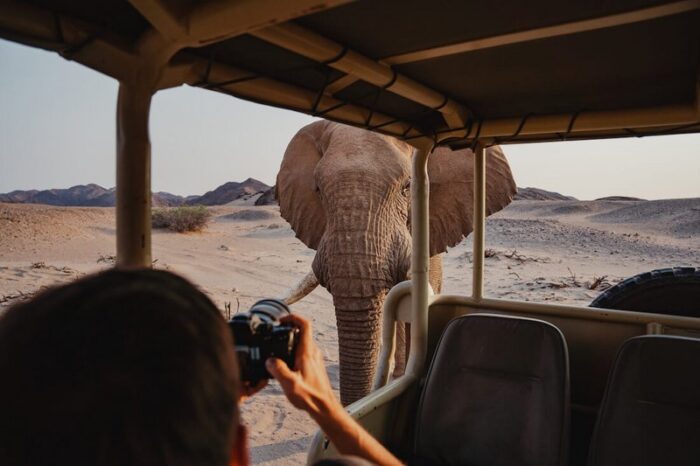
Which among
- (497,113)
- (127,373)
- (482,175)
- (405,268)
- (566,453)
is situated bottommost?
(566,453)

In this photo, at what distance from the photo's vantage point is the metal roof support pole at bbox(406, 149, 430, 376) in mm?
2596

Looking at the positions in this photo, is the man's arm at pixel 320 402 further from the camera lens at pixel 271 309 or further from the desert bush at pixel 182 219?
the desert bush at pixel 182 219

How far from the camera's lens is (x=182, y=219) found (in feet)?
90.6

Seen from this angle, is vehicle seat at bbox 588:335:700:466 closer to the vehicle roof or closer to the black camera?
the vehicle roof

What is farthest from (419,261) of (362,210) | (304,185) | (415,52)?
(304,185)

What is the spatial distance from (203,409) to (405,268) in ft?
13.9

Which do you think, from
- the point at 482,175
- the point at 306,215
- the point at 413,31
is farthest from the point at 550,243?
the point at 413,31

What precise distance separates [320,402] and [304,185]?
483 cm

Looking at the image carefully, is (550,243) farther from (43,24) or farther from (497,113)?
(43,24)

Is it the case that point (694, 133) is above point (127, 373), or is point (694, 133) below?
above

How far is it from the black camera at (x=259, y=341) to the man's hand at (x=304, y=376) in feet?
0.04

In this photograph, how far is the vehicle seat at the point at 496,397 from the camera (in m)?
2.04

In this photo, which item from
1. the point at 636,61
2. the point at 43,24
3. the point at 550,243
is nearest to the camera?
the point at 43,24

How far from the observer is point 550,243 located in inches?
830
